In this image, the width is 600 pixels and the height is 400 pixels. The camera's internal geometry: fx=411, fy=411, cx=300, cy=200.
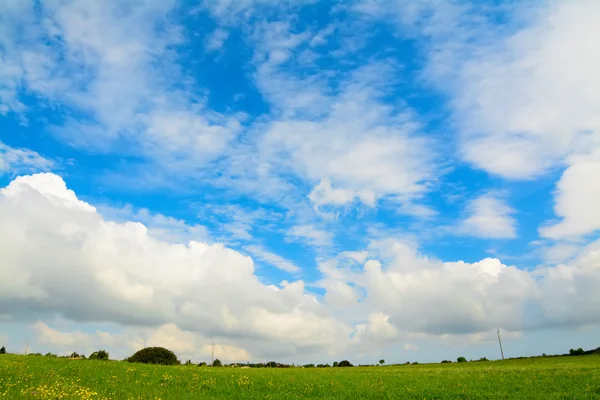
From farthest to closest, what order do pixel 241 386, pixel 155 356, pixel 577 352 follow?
pixel 577 352 → pixel 155 356 → pixel 241 386

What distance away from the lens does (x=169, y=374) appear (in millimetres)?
29922

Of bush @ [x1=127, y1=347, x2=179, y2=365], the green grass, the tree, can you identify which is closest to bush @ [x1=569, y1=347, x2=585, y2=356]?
the green grass

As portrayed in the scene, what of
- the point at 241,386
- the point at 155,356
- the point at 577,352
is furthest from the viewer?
the point at 577,352

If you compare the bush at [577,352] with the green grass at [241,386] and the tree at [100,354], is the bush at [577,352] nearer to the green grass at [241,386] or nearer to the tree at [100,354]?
the green grass at [241,386]

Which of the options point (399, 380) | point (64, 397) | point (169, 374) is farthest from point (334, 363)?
point (64, 397)

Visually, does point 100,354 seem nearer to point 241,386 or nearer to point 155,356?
point 155,356

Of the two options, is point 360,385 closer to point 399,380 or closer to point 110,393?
point 399,380

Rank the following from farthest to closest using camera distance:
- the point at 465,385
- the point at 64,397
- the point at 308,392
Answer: the point at 465,385
the point at 308,392
the point at 64,397

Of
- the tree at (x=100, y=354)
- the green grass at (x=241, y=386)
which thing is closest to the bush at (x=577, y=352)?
the green grass at (x=241, y=386)

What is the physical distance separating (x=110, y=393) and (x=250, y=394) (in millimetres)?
7885

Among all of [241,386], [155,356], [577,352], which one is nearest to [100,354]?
[155,356]

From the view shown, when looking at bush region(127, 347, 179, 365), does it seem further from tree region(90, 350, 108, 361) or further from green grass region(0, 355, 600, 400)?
green grass region(0, 355, 600, 400)

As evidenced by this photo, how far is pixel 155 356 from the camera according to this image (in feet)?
153

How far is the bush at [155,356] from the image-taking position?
46000 millimetres
